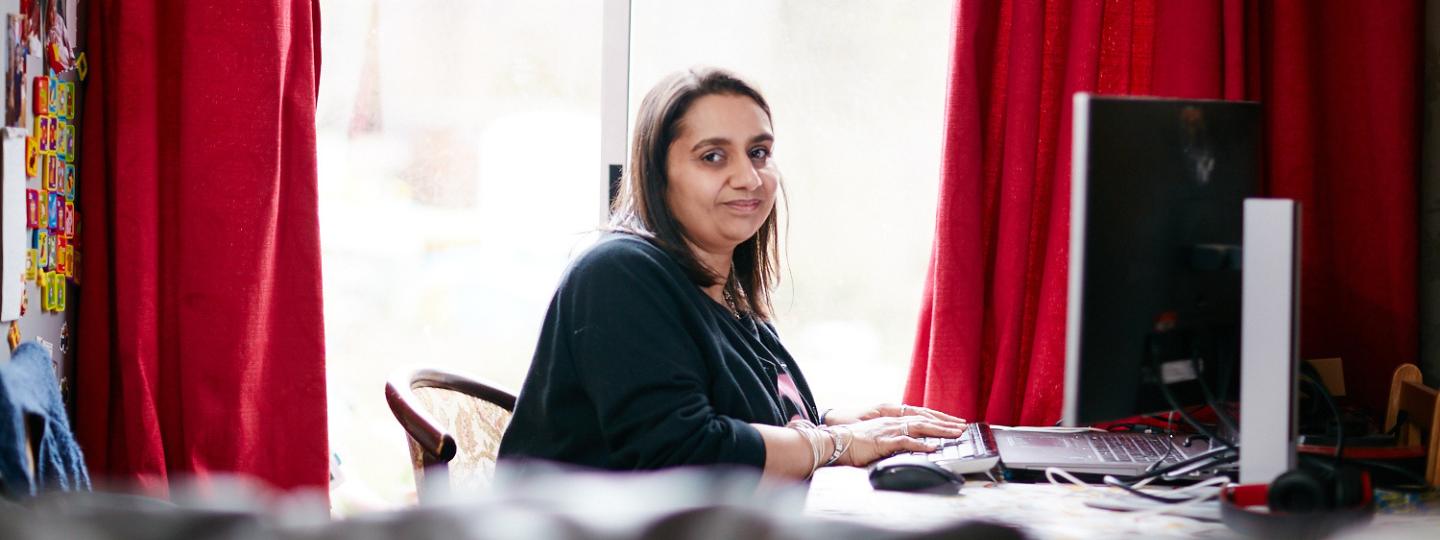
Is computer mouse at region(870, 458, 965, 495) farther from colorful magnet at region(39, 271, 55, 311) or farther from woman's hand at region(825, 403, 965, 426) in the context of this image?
colorful magnet at region(39, 271, 55, 311)

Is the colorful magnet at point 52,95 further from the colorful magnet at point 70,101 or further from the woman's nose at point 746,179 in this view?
the woman's nose at point 746,179

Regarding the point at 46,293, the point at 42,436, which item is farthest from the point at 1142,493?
the point at 46,293

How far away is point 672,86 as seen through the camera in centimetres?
175

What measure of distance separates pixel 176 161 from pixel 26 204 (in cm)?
33

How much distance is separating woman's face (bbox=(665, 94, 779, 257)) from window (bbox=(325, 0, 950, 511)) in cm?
89

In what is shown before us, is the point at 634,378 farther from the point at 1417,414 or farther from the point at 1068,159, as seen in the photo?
the point at 1068,159

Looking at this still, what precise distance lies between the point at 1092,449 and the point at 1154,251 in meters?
0.46

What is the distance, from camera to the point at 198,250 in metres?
2.24

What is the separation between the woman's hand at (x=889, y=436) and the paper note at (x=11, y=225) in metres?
1.38

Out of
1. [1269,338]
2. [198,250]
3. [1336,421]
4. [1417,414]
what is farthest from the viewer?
[198,250]

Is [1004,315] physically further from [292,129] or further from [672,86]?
[292,129]

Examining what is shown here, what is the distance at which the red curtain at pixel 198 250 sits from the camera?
86.6 inches

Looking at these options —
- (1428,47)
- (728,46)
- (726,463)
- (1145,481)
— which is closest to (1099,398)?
(1145,481)

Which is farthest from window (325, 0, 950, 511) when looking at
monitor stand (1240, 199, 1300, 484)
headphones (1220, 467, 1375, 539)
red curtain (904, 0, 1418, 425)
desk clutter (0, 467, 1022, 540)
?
desk clutter (0, 467, 1022, 540)
